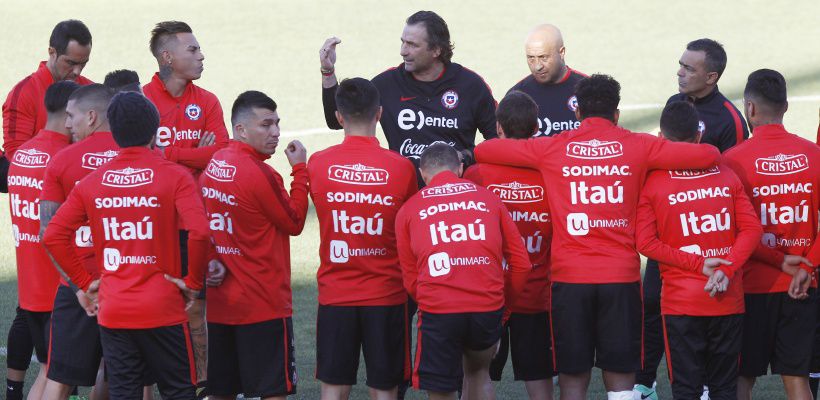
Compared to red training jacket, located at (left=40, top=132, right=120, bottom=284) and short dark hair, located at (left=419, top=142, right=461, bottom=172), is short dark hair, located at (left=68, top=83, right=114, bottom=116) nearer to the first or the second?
red training jacket, located at (left=40, top=132, right=120, bottom=284)

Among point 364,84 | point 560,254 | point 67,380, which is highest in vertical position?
point 364,84

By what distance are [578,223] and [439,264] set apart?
0.77 meters

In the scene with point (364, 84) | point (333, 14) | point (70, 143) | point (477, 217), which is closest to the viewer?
point (477, 217)

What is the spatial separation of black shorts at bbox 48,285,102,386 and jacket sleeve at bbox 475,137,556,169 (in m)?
2.22

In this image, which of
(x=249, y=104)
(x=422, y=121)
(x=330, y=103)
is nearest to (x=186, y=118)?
(x=330, y=103)

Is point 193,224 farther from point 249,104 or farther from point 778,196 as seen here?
point 778,196

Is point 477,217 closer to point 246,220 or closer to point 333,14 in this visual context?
point 246,220

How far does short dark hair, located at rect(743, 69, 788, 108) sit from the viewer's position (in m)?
6.33

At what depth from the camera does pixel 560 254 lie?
19.9 feet

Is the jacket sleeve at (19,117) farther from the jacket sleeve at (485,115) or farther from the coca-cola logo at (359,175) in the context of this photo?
the jacket sleeve at (485,115)

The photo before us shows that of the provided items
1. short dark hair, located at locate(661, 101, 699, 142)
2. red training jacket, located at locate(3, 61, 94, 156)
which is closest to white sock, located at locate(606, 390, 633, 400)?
short dark hair, located at locate(661, 101, 699, 142)

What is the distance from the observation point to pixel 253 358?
6035 millimetres

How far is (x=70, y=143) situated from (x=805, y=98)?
13947 millimetres

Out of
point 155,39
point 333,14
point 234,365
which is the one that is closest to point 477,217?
point 234,365
